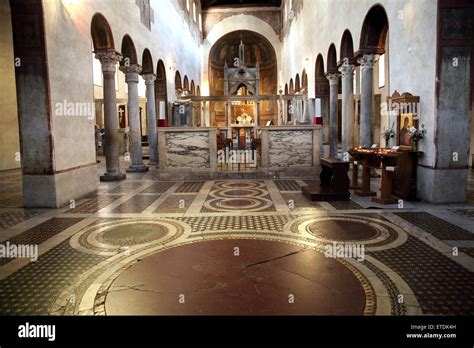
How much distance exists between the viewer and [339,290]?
3.67 metres

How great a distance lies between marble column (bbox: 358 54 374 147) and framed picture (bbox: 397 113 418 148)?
2416 millimetres

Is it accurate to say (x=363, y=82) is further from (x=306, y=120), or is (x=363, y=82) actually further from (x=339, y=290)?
(x=339, y=290)

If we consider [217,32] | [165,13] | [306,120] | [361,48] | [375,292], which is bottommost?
[375,292]

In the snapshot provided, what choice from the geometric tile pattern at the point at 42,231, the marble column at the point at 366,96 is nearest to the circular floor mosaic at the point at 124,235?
the geometric tile pattern at the point at 42,231

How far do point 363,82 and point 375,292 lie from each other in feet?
28.3

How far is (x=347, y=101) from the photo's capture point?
12.8 meters

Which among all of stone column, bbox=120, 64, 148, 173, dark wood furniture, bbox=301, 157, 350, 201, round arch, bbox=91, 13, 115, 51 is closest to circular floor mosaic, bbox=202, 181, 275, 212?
dark wood furniture, bbox=301, 157, 350, 201

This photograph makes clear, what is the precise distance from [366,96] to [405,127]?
290cm

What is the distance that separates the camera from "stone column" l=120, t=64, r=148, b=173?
13.7 m

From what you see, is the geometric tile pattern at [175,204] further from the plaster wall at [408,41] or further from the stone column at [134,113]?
the stone column at [134,113]

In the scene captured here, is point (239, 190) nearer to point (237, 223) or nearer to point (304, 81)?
point (237, 223)

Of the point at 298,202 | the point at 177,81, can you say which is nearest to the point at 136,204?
the point at 298,202

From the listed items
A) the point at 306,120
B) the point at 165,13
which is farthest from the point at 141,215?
the point at 165,13

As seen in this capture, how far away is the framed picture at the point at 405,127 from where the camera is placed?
812 cm
